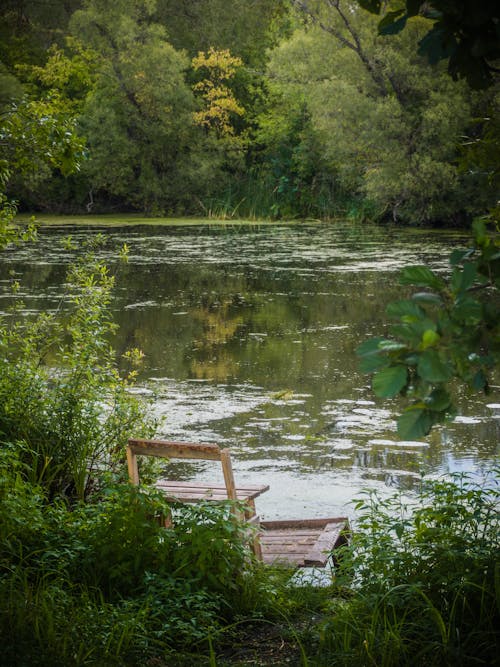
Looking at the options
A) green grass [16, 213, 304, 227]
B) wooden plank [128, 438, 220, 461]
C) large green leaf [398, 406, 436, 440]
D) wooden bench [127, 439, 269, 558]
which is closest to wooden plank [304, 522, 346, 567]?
wooden bench [127, 439, 269, 558]

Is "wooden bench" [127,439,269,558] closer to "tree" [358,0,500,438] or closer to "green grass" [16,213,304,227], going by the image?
"tree" [358,0,500,438]

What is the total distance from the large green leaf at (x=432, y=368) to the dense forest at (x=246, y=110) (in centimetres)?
2298

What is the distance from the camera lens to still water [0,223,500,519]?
22.7ft

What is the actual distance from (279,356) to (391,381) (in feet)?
29.2

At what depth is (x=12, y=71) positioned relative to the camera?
133 ft

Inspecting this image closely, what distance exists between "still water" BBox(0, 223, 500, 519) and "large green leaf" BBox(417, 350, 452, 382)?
4.02 meters

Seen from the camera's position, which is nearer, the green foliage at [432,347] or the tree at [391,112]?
the green foliage at [432,347]

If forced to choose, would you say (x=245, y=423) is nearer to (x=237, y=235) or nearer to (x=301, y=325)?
(x=301, y=325)

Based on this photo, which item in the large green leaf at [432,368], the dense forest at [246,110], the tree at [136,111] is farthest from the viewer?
the tree at [136,111]

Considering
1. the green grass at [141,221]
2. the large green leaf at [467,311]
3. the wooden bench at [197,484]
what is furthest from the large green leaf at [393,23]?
the green grass at [141,221]

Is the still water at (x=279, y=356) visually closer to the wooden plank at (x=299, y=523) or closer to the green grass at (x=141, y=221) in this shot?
the wooden plank at (x=299, y=523)

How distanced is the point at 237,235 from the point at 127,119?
11.9 meters

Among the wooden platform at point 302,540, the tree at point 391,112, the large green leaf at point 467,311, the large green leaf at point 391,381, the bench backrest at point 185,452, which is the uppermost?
the tree at point 391,112

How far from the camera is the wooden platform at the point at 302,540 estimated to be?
4.81 meters
